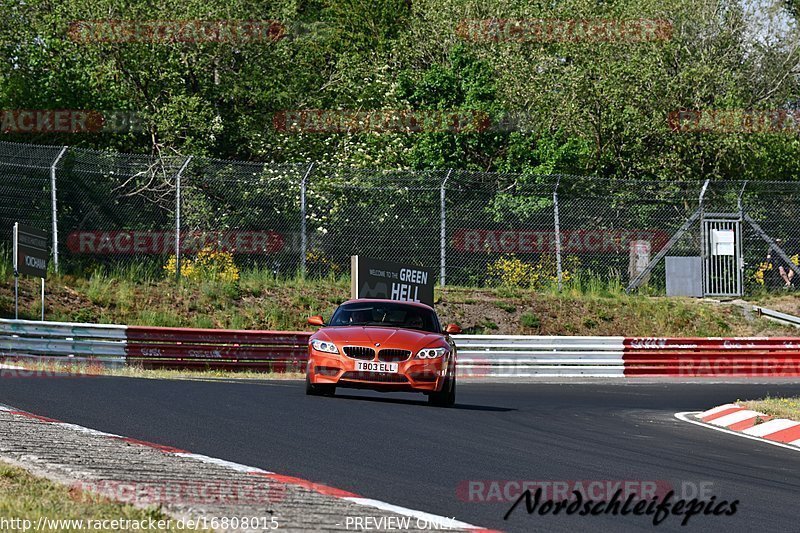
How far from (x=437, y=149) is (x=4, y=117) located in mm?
11843

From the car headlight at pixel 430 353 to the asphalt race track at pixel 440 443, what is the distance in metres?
0.62

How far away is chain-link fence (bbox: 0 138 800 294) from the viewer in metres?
24.8

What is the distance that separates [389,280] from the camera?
2327 centimetres

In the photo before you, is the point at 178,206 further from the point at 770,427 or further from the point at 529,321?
the point at 770,427

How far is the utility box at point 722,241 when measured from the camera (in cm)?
2938

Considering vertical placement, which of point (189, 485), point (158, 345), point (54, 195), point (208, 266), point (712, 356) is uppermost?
point (54, 195)

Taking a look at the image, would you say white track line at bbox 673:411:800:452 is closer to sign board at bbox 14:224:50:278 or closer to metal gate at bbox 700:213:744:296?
sign board at bbox 14:224:50:278

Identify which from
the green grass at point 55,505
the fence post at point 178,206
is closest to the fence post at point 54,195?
the fence post at point 178,206

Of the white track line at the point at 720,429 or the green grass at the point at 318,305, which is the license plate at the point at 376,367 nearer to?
the white track line at the point at 720,429

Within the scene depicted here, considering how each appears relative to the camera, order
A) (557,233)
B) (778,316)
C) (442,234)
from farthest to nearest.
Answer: (778,316) < (557,233) < (442,234)

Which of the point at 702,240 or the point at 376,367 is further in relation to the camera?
the point at 702,240

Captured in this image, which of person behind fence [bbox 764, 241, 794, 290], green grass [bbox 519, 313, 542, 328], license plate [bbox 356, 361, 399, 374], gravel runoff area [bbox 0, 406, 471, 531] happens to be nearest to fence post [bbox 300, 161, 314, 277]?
green grass [bbox 519, 313, 542, 328]

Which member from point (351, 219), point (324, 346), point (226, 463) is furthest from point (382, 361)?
point (351, 219)

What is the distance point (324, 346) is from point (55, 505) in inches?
343
